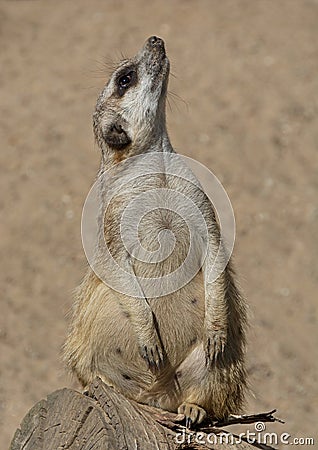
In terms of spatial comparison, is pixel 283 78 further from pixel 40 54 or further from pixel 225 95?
pixel 40 54


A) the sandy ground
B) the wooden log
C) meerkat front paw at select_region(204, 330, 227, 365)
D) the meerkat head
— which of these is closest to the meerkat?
meerkat front paw at select_region(204, 330, 227, 365)

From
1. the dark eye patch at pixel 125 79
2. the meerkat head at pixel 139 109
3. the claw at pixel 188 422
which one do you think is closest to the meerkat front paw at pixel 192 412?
the claw at pixel 188 422

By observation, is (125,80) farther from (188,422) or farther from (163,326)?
(188,422)

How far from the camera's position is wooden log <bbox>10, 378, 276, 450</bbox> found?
2.91m

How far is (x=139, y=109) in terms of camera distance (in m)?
3.97

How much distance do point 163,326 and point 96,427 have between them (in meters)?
0.81

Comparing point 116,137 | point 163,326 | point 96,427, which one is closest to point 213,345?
point 163,326

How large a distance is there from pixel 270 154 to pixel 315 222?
0.88 meters

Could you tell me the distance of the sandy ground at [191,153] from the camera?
6.49 m

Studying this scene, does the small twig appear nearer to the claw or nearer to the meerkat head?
the claw

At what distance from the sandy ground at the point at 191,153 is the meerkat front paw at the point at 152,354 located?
228 cm

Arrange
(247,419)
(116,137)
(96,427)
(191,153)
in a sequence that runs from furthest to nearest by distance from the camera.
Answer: (191,153) → (116,137) → (247,419) → (96,427)

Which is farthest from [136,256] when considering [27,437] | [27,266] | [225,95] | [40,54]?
[40,54]

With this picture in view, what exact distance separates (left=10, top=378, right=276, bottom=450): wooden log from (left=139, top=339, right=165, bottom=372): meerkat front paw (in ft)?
1.43
